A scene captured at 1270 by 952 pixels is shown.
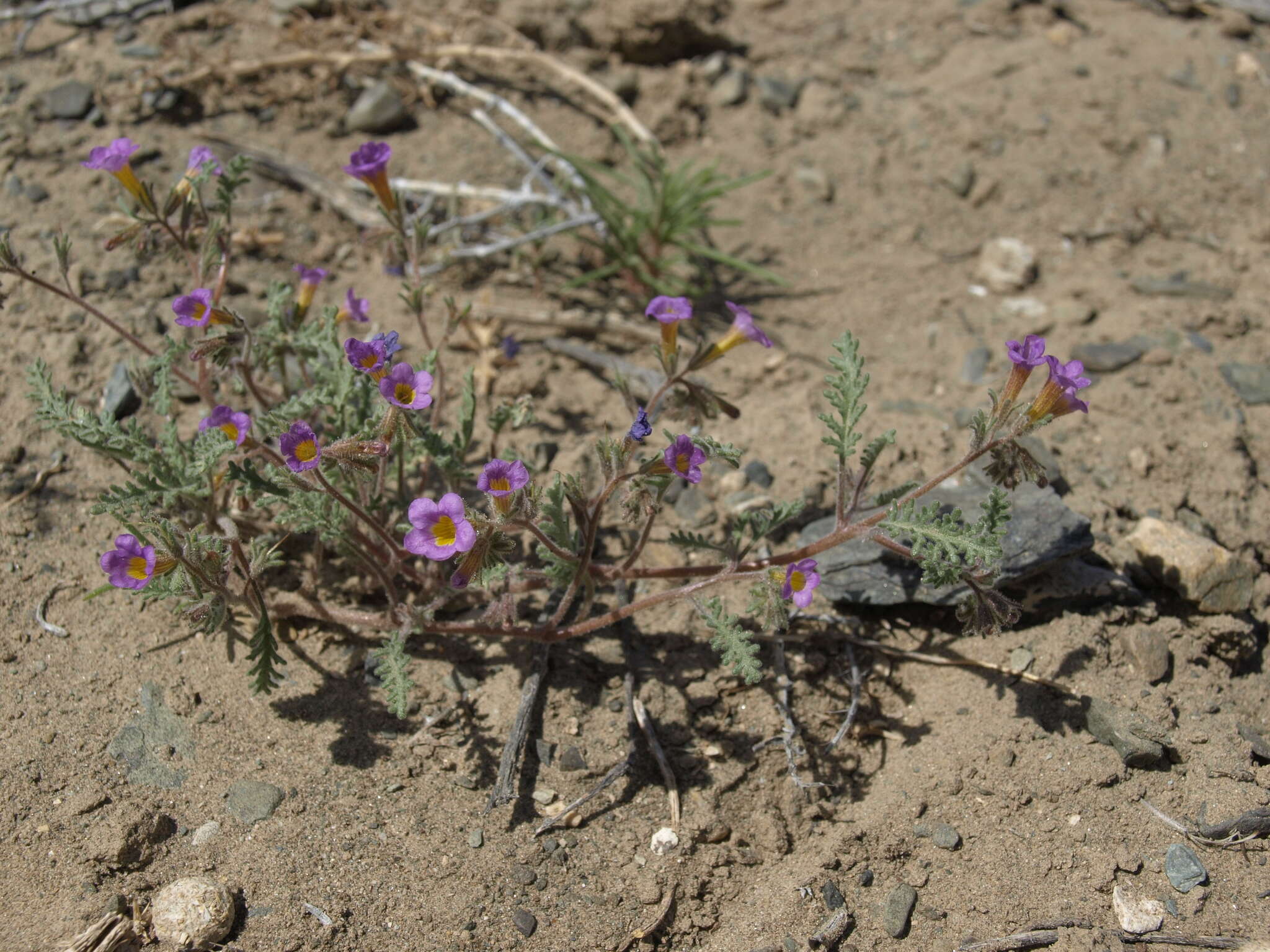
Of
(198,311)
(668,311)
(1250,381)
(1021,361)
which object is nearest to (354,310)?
(198,311)

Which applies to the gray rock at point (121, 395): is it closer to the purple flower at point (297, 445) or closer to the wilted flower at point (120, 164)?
the wilted flower at point (120, 164)

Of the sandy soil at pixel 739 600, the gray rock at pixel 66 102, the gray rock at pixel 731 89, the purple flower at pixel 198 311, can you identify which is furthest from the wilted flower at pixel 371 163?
the gray rock at pixel 731 89

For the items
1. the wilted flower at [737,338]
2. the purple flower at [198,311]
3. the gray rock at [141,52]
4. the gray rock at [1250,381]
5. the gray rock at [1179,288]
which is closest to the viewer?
the purple flower at [198,311]

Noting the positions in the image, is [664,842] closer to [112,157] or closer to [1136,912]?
[1136,912]

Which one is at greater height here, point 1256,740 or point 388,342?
point 388,342

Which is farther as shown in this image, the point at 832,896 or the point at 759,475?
the point at 759,475

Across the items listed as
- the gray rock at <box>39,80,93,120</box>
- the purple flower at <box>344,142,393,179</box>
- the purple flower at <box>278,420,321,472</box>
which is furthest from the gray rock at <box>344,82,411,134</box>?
the purple flower at <box>278,420,321,472</box>
